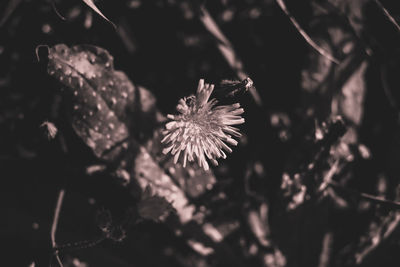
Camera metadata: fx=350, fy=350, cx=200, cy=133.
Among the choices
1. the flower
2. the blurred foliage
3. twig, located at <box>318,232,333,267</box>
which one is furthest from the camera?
twig, located at <box>318,232,333,267</box>

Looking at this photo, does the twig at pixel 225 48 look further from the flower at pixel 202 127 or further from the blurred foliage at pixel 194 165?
the flower at pixel 202 127

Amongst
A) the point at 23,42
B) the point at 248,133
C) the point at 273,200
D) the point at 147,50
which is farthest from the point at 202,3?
the point at 273,200

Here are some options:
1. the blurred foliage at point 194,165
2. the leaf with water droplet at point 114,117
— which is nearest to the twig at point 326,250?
the blurred foliage at point 194,165

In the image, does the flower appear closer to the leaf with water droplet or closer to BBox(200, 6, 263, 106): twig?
the leaf with water droplet

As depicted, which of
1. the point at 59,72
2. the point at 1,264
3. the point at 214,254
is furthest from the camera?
the point at 214,254

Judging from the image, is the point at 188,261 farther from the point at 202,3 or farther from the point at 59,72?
the point at 202,3

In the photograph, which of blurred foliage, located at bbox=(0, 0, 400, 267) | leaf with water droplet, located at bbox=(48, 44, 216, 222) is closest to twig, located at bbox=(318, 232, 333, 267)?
blurred foliage, located at bbox=(0, 0, 400, 267)

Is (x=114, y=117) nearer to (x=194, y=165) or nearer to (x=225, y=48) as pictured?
(x=194, y=165)
